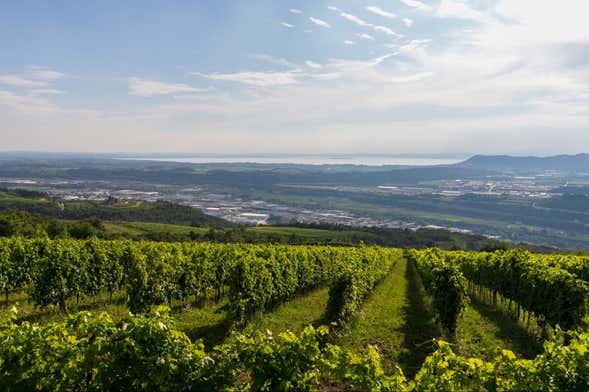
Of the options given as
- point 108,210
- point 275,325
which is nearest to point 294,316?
point 275,325

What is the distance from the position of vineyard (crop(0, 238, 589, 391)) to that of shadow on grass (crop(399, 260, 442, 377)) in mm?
86

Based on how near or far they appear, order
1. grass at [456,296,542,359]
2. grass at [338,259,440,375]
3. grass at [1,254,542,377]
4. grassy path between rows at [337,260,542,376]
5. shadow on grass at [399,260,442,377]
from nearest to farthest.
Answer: shadow on grass at [399,260,442,377] → grass at [338,259,440,375] → grassy path between rows at [337,260,542,376] → grass at [1,254,542,377] → grass at [456,296,542,359]

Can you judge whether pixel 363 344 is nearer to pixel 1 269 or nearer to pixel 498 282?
pixel 498 282

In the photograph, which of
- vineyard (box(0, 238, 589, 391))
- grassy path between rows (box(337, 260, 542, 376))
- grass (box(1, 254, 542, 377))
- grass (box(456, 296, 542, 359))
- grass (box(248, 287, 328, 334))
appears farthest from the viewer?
grass (box(248, 287, 328, 334))

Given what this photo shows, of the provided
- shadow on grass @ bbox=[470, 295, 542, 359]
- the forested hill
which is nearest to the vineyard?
shadow on grass @ bbox=[470, 295, 542, 359]

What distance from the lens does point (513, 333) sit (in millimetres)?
17844

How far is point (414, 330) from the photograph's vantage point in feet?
56.1

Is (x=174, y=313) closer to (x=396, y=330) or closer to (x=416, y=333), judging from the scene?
(x=396, y=330)

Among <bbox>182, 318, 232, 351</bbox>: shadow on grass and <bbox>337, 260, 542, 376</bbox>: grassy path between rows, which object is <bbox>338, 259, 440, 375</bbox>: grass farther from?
<bbox>182, 318, 232, 351</bbox>: shadow on grass

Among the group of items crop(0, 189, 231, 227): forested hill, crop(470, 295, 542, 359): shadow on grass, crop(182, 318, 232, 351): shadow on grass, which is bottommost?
crop(0, 189, 231, 227): forested hill

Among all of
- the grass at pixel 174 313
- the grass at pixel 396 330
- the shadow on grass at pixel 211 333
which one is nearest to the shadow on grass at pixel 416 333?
the grass at pixel 396 330

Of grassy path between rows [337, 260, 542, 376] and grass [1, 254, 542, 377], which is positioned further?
grass [1, 254, 542, 377]

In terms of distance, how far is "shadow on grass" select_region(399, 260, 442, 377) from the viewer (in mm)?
12588

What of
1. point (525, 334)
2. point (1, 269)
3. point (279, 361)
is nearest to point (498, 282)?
point (525, 334)
